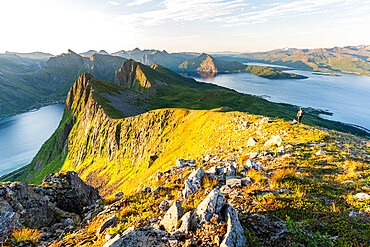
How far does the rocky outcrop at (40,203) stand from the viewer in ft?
31.9

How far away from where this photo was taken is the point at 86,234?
8.14 metres

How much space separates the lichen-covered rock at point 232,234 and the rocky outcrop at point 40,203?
448 inches

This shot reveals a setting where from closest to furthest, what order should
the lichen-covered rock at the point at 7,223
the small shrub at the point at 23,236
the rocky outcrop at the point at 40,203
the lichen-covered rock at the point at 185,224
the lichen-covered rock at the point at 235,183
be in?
the lichen-covered rock at the point at 185,224
the small shrub at the point at 23,236
the lichen-covered rock at the point at 7,223
the lichen-covered rock at the point at 235,183
the rocky outcrop at the point at 40,203

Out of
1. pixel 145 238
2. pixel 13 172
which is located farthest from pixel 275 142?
pixel 13 172

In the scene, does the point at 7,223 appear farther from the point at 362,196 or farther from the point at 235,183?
the point at 362,196

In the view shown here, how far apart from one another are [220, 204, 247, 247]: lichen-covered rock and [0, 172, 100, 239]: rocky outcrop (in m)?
11.4

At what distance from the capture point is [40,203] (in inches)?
454

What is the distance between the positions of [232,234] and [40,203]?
14.1 m

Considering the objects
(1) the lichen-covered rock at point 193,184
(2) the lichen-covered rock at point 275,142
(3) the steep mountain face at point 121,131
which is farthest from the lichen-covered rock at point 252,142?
(3) the steep mountain face at point 121,131

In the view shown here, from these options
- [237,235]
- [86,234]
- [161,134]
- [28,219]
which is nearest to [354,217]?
[237,235]

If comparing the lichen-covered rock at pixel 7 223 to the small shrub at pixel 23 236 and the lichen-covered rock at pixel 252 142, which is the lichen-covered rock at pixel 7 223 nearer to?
the small shrub at pixel 23 236

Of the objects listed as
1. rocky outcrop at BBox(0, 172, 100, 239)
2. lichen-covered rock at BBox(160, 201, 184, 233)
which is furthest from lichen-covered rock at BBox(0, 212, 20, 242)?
lichen-covered rock at BBox(160, 201, 184, 233)

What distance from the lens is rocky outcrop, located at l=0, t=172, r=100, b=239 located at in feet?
31.9

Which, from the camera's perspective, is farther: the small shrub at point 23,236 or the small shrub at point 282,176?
the small shrub at point 282,176
